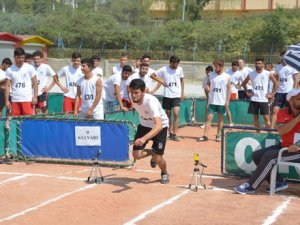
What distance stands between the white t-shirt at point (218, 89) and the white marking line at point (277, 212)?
600 centimetres

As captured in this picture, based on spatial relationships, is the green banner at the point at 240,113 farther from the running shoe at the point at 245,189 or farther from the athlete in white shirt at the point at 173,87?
the running shoe at the point at 245,189

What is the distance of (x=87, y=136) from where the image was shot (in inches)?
415

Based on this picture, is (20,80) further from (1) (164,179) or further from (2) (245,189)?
(2) (245,189)

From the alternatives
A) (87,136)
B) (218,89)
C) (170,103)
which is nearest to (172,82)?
(170,103)

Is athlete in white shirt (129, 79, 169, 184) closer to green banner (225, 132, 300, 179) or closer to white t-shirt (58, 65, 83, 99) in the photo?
green banner (225, 132, 300, 179)

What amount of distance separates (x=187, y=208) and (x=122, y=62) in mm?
8368

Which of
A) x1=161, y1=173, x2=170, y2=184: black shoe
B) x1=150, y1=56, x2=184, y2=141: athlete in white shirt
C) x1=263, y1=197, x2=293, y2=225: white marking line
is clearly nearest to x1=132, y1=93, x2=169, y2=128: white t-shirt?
x1=161, y1=173, x2=170, y2=184: black shoe

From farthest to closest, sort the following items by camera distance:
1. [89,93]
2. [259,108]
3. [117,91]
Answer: [259,108] → [117,91] → [89,93]

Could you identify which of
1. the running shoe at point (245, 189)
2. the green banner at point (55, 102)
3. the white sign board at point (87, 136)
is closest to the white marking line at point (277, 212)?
the running shoe at point (245, 189)

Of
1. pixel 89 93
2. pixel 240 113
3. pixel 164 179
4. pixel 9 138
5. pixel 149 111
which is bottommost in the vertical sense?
pixel 164 179

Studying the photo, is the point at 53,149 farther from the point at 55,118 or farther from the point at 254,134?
the point at 254,134

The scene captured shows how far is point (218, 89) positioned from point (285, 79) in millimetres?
1679

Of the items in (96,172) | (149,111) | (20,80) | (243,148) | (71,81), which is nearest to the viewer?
(149,111)

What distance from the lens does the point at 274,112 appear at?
14.5m
